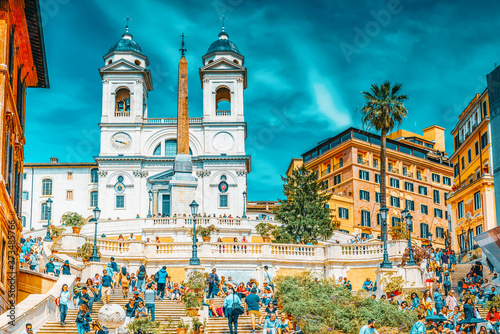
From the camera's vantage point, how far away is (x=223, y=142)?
8731 cm

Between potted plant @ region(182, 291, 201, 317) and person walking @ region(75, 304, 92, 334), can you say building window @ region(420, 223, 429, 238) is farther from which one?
person walking @ region(75, 304, 92, 334)

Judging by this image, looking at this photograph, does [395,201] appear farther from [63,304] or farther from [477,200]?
[63,304]

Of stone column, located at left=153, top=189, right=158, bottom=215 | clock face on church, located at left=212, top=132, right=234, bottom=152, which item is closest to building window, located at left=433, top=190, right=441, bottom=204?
clock face on church, located at left=212, top=132, right=234, bottom=152

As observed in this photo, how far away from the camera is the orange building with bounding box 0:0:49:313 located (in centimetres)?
2633

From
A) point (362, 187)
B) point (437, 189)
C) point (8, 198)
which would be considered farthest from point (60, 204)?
point (8, 198)

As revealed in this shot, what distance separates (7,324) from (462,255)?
42.8 m

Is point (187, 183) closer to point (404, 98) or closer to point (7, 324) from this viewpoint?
point (404, 98)

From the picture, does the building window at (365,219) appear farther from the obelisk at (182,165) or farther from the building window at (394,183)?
the obelisk at (182,165)

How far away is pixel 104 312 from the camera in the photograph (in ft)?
68.4

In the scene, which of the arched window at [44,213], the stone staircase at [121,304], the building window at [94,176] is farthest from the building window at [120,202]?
the stone staircase at [121,304]

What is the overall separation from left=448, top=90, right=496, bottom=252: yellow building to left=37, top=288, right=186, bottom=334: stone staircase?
30.8m

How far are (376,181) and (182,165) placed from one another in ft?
72.5

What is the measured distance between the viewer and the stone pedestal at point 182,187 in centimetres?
7025

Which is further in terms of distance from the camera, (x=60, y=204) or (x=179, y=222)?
(x=60, y=204)
